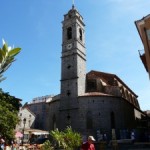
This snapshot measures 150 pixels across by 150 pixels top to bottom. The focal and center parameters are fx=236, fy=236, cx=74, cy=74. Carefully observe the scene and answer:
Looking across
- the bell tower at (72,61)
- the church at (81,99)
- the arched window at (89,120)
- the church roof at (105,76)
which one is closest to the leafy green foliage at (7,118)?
the church at (81,99)

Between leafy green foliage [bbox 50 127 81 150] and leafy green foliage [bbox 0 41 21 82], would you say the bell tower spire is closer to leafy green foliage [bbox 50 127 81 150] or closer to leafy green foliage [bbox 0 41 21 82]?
leafy green foliage [bbox 50 127 81 150]

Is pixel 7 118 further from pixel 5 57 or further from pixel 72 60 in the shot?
pixel 72 60

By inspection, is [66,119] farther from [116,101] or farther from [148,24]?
[148,24]

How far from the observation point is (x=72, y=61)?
1630 inches

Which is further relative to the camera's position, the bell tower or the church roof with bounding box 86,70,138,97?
the church roof with bounding box 86,70,138,97

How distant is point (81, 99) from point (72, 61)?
7.17m

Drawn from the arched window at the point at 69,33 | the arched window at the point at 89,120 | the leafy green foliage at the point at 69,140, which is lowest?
the leafy green foliage at the point at 69,140

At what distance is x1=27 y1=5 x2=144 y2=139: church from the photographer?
37.3m

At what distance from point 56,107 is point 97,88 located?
8.14 m

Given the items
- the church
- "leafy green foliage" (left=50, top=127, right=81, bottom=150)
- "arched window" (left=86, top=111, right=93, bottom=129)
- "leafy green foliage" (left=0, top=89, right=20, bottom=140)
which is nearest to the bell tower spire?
the church

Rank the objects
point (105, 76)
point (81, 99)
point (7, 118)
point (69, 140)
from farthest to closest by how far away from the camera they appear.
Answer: point (105, 76), point (81, 99), point (7, 118), point (69, 140)

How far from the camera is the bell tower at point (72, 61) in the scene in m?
39.4

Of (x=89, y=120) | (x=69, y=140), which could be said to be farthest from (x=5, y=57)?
(x=89, y=120)

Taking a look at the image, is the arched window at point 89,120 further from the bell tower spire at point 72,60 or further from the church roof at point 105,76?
the church roof at point 105,76
